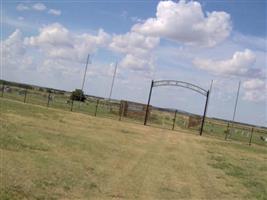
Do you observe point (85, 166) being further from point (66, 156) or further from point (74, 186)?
point (74, 186)

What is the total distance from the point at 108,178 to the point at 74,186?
1.76 m

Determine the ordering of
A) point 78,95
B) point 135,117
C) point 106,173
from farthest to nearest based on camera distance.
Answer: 1. point 78,95
2. point 135,117
3. point 106,173

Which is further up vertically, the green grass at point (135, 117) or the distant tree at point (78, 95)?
the distant tree at point (78, 95)

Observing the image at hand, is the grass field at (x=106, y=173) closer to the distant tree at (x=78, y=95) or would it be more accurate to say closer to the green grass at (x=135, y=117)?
the green grass at (x=135, y=117)

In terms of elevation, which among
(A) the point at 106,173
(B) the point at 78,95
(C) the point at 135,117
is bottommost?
(A) the point at 106,173

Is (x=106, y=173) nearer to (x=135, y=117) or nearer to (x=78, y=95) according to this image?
(x=135, y=117)

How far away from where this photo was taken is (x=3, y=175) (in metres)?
10.0

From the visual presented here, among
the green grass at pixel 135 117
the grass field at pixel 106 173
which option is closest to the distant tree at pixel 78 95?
the green grass at pixel 135 117

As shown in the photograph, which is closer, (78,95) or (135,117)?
(135,117)

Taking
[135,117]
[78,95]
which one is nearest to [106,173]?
[135,117]

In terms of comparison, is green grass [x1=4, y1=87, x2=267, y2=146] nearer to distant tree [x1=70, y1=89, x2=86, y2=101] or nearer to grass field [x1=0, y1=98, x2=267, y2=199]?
distant tree [x1=70, y1=89, x2=86, y2=101]

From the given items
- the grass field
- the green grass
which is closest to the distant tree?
the green grass

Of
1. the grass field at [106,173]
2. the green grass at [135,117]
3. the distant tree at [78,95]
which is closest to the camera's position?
the grass field at [106,173]

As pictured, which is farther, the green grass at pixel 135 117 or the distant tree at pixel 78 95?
the distant tree at pixel 78 95
